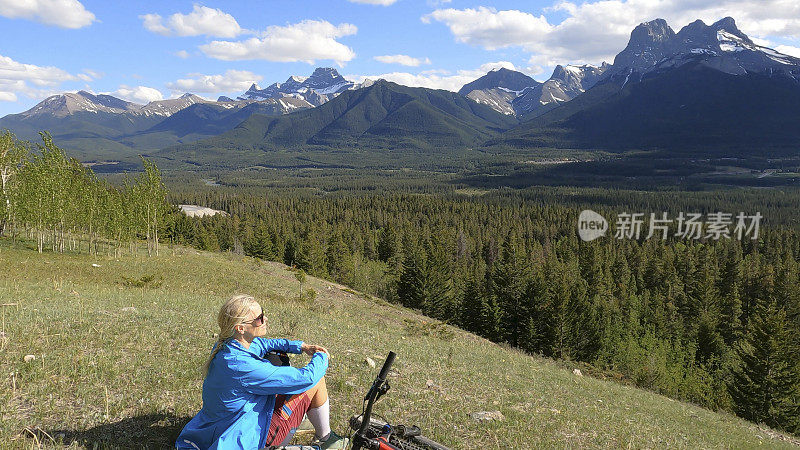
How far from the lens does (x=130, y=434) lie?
21.4 ft

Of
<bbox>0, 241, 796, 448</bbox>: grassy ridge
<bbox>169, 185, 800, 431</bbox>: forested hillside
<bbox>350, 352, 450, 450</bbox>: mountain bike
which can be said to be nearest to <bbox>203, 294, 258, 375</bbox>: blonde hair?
<bbox>350, 352, 450, 450</bbox>: mountain bike

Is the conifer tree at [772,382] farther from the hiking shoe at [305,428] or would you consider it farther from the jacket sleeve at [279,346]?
the jacket sleeve at [279,346]

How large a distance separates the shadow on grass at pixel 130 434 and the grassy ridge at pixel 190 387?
0.02 metres

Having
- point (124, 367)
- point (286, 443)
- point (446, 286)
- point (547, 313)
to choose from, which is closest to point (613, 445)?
point (286, 443)

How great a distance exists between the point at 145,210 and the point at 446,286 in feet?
140

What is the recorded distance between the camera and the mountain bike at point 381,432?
5492 millimetres

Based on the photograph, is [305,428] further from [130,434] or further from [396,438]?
[130,434]

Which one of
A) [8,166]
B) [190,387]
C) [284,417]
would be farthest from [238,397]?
[8,166]

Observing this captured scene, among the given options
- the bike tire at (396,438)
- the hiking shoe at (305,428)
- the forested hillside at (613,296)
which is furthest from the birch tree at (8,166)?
the bike tire at (396,438)

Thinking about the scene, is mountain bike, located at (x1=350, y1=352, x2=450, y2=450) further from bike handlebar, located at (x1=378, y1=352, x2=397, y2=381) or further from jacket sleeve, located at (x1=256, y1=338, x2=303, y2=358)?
jacket sleeve, located at (x1=256, y1=338, x2=303, y2=358)

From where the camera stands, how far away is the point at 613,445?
9.32 meters

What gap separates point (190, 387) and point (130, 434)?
1.84 m

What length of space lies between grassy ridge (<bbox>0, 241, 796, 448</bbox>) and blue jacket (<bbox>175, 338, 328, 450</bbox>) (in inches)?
61.9

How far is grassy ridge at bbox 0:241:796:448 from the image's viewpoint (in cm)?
697
